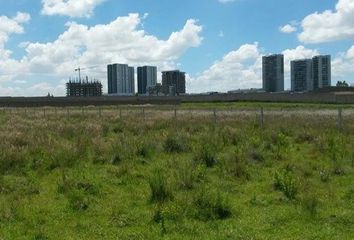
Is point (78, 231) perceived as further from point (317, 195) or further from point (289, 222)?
point (317, 195)

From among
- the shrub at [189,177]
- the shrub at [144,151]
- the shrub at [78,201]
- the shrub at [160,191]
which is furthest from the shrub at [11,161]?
the shrub at [160,191]

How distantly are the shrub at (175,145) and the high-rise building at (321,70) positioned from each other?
18022 centimetres

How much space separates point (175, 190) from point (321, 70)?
19003 centimetres

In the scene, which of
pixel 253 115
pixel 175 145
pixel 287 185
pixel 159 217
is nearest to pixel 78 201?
pixel 159 217

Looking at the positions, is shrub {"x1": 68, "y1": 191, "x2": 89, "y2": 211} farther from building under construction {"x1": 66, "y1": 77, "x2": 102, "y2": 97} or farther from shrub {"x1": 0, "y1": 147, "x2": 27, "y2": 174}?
building under construction {"x1": 66, "y1": 77, "x2": 102, "y2": 97}

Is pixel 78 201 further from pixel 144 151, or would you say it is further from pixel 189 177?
pixel 144 151

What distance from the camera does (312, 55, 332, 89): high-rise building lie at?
191 meters

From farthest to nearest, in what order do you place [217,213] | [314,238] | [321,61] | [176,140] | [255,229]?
[321,61] < [176,140] < [217,213] < [255,229] < [314,238]

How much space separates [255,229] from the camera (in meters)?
8.02

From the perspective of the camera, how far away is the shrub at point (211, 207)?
8.71m

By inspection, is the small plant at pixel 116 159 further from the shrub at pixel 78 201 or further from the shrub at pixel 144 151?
the shrub at pixel 78 201

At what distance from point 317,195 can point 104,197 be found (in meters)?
4.32

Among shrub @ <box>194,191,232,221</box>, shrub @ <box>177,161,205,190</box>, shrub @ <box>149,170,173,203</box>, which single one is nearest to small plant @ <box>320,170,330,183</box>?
shrub @ <box>177,161,205,190</box>

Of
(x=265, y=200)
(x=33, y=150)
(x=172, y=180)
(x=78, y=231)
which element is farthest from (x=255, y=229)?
(x=33, y=150)
